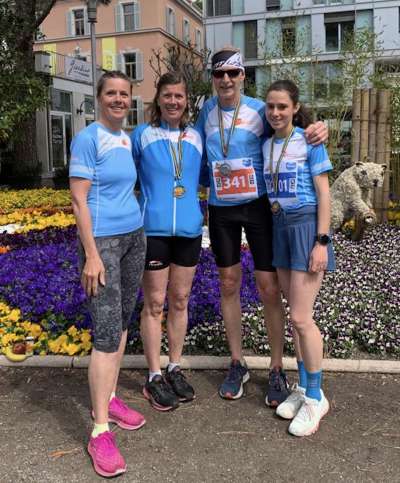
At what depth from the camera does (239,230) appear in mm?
3490

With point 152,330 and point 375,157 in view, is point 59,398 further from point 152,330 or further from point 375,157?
point 375,157

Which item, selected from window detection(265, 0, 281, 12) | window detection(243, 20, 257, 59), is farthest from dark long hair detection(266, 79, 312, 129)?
window detection(265, 0, 281, 12)

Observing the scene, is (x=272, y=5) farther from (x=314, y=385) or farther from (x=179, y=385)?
(x=314, y=385)

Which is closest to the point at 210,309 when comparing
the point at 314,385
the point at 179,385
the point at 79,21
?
the point at 179,385

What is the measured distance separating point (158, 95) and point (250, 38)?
36276 millimetres

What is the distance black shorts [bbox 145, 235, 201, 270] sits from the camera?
3322mm

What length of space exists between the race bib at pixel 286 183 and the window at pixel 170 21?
39.3m

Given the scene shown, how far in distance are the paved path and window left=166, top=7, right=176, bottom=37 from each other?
39.3m

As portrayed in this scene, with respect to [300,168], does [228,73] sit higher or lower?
higher

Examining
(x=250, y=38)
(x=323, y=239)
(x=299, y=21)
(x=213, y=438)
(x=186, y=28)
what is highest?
(x=186, y=28)

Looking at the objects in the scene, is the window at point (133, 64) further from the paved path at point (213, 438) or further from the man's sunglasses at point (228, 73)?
the paved path at point (213, 438)

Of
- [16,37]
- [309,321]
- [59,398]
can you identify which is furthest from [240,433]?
[16,37]

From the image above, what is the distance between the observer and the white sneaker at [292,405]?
3.27m

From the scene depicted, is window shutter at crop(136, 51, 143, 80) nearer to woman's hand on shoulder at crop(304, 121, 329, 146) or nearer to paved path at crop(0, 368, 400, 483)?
paved path at crop(0, 368, 400, 483)
